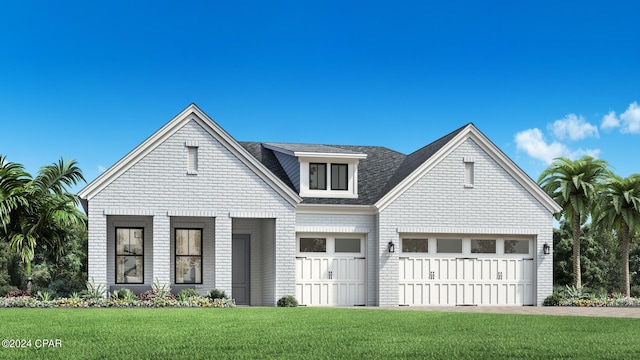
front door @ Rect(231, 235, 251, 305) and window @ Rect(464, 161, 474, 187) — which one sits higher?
window @ Rect(464, 161, 474, 187)

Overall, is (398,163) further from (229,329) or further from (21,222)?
(229,329)

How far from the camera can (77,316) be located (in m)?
19.6

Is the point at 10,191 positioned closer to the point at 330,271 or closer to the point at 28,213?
the point at 28,213

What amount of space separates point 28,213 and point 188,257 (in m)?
5.78

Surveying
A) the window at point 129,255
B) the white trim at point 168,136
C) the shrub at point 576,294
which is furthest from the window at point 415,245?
the window at point 129,255

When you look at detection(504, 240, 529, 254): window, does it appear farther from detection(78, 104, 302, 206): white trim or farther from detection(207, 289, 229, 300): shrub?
detection(207, 289, 229, 300): shrub

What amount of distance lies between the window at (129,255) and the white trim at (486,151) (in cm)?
858

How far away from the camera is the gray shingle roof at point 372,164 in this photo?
30.5m

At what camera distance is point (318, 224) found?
29.3 meters

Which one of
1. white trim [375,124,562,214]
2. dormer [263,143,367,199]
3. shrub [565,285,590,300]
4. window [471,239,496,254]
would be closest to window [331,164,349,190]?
dormer [263,143,367,199]

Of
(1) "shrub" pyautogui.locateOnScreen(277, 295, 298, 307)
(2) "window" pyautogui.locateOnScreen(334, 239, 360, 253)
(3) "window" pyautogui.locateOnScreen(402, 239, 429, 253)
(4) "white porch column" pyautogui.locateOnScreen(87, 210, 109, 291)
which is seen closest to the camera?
(4) "white porch column" pyautogui.locateOnScreen(87, 210, 109, 291)

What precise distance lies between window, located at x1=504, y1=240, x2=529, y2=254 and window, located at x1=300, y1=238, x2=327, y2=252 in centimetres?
700

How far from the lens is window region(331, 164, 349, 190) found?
30750 mm

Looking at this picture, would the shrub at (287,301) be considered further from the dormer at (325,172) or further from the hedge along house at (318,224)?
the dormer at (325,172)
